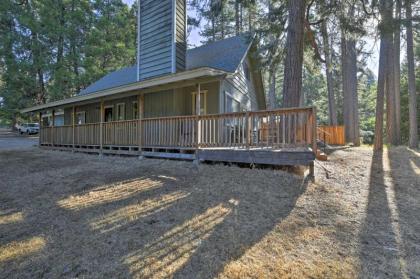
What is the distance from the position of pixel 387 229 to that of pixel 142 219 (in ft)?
12.1

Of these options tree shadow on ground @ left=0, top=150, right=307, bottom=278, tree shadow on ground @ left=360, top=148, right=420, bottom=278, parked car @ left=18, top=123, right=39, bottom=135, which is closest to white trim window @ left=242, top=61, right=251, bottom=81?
tree shadow on ground @ left=0, top=150, right=307, bottom=278

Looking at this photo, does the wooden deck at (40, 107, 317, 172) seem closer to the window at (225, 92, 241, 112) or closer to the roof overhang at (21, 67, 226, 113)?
the roof overhang at (21, 67, 226, 113)

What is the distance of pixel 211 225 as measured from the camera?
3822 mm

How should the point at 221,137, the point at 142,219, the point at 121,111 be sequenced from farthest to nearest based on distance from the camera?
the point at 121,111 → the point at 221,137 → the point at 142,219

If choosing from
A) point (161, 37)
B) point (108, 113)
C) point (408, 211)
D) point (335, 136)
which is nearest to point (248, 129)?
point (408, 211)

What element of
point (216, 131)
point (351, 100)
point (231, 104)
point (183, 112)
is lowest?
point (216, 131)

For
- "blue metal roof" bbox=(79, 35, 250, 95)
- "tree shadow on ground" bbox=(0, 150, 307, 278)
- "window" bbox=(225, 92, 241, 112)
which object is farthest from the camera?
"window" bbox=(225, 92, 241, 112)

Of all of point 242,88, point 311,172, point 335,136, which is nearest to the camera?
point 311,172

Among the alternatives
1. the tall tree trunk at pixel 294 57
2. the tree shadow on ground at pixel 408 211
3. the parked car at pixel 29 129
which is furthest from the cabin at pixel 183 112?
the parked car at pixel 29 129

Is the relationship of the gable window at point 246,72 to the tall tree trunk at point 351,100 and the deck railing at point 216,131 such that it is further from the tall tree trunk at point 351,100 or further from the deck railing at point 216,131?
the tall tree trunk at point 351,100

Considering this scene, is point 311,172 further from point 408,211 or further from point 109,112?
point 109,112

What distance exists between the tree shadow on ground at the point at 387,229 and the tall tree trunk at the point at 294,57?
9.93 ft

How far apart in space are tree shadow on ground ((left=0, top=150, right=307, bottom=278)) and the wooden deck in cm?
47

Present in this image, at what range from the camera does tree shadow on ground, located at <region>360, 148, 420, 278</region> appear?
2.82 meters
